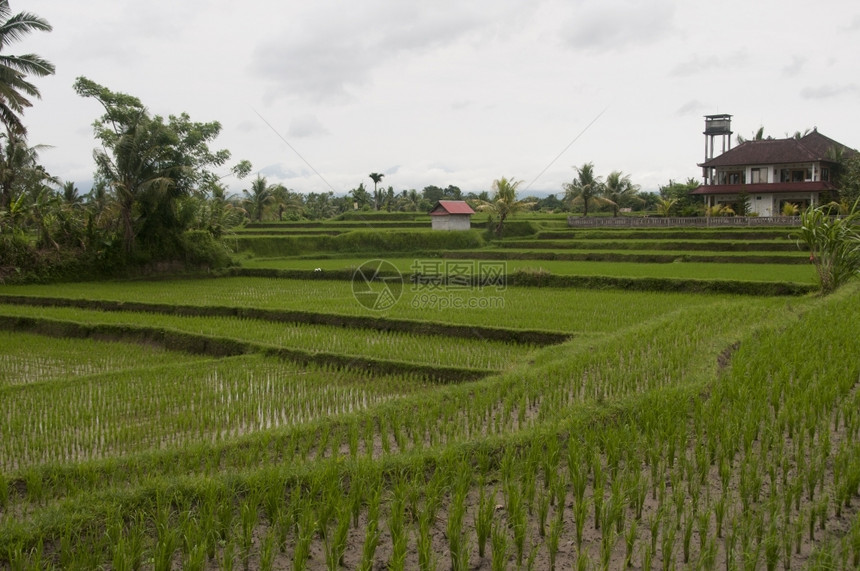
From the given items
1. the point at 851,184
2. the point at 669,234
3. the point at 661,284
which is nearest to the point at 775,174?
the point at 851,184

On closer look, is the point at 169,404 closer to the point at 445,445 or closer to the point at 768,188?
the point at 445,445

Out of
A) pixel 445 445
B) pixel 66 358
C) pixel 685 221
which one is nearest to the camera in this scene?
pixel 445 445

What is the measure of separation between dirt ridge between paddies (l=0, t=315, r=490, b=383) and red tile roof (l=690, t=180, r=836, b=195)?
25511 mm

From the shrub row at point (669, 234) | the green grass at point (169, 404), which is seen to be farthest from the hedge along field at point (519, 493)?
the shrub row at point (669, 234)

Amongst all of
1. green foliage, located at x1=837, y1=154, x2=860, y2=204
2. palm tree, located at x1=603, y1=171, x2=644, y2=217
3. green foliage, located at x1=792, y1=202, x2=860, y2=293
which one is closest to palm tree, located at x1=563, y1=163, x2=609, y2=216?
palm tree, located at x1=603, y1=171, x2=644, y2=217

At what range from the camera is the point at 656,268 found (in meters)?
16.0

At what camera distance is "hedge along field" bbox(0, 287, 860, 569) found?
298 cm

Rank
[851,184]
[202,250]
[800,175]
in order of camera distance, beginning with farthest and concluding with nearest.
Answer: [800,175] → [851,184] → [202,250]

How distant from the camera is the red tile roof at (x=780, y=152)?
93.7 feet

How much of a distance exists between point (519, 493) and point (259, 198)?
32.9 m

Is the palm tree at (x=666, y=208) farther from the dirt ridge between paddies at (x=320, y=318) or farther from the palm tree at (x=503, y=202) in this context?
the dirt ridge between paddies at (x=320, y=318)

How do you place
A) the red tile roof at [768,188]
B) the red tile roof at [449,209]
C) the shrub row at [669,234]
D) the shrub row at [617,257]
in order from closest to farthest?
the shrub row at [617,257], the shrub row at [669,234], the red tile roof at [449,209], the red tile roof at [768,188]

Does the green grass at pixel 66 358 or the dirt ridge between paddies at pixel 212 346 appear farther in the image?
the green grass at pixel 66 358

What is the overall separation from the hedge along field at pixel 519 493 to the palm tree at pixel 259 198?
30.5 m
